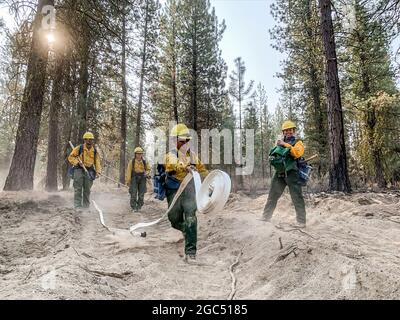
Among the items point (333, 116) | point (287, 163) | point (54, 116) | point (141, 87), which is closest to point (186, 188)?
point (287, 163)

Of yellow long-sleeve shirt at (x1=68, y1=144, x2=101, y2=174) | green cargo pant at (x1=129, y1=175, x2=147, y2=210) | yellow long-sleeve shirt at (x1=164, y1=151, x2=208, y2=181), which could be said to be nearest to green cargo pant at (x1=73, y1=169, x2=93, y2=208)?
yellow long-sleeve shirt at (x1=68, y1=144, x2=101, y2=174)

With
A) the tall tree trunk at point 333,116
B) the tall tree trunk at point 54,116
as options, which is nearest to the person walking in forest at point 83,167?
the tall tree trunk at point 54,116

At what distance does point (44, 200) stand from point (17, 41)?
14.0ft

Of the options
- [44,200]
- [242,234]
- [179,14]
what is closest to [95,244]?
[242,234]

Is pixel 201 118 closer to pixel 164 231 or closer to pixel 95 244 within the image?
pixel 164 231

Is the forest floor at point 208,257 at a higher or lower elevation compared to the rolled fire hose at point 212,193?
lower

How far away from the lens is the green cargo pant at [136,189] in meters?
11.4

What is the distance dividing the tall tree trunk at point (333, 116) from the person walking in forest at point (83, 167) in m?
6.68

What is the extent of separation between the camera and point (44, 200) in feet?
31.6

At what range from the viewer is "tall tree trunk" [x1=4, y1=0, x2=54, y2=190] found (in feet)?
32.1

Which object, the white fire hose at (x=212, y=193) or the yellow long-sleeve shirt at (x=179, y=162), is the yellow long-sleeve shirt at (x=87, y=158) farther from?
the white fire hose at (x=212, y=193)

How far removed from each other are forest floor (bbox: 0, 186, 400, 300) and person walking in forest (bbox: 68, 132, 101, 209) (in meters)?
1.26

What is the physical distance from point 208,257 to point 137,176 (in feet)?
21.1

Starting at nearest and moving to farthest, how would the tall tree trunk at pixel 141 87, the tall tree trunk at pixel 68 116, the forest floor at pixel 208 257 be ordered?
1. the forest floor at pixel 208 257
2. the tall tree trunk at pixel 68 116
3. the tall tree trunk at pixel 141 87
